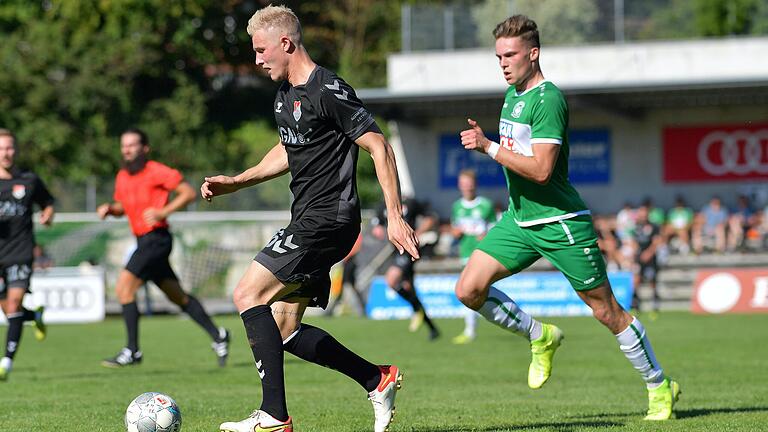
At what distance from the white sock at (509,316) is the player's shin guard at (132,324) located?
5229mm

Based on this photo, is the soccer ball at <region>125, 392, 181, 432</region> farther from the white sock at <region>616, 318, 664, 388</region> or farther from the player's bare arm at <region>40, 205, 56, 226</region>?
the player's bare arm at <region>40, 205, 56, 226</region>

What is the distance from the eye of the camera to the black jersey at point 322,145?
6609 millimetres

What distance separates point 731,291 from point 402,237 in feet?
63.1

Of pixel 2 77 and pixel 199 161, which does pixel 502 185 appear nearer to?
pixel 199 161

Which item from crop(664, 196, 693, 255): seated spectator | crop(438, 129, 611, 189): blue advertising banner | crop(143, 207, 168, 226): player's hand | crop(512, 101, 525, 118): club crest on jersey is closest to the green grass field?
crop(143, 207, 168, 226): player's hand

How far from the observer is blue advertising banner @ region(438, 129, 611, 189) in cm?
3331

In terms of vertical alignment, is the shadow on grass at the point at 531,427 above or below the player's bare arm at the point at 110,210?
below

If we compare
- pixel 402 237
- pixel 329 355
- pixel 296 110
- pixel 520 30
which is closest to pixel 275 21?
pixel 296 110

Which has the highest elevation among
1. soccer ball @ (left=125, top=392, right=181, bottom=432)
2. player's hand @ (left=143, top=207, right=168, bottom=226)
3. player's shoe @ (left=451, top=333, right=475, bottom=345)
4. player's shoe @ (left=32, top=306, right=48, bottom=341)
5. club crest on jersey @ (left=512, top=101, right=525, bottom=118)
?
club crest on jersey @ (left=512, top=101, right=525, bottom=118)

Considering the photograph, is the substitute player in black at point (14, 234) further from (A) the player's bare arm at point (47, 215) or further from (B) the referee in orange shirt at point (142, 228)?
(B) the referee in orange shirt at point (142, 228)

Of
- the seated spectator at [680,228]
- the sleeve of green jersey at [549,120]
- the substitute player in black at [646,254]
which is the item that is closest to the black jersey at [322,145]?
the sleeve of green jersey at [549,120]

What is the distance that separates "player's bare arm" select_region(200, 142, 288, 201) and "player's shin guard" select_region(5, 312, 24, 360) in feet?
16.5

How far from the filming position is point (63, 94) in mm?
40500

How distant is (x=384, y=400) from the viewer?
6973 mm
